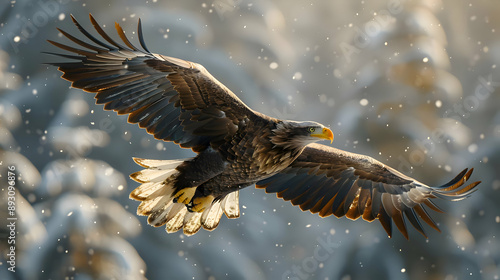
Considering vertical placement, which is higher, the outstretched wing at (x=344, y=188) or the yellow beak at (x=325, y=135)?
the yellow beak at (x=325, y=135)

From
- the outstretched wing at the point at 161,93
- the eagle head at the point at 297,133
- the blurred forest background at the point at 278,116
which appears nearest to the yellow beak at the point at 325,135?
the eagle head at the point at 297,133

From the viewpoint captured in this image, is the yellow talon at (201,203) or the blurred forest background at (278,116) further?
the blurred forest background at (278,116)

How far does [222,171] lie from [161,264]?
2.65 meters

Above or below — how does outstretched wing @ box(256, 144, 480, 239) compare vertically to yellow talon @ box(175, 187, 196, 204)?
below

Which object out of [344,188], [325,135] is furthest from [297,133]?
[344,188]

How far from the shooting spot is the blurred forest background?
205 inches

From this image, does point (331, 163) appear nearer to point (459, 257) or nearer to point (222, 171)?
point (222, 171)

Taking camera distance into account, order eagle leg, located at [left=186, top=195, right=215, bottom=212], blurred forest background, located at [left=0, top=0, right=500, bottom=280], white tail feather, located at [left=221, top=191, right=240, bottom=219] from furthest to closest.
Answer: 1. blurred forest background, located at [left=0, top=0, right=500, bottom=280]
2. white tail feather, located at [left=221, top=191, right=240, bottom=219]
3. eagle leg, located at [left=186, top=195, right=215, bottom=212]

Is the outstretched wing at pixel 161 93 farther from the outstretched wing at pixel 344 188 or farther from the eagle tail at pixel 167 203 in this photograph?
the outstretched wing at pixel 344 188

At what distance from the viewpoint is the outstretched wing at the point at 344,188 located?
11.6ft

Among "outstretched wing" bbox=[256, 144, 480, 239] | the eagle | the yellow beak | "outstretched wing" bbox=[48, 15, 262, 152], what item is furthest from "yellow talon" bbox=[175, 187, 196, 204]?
the yellow beak

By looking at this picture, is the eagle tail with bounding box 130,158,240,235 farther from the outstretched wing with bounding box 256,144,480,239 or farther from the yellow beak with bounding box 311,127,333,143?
the yellow beak with bounding box 311,127,333,143

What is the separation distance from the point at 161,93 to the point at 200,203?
72 centimetres

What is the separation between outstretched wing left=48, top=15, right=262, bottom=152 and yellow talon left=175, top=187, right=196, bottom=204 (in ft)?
0.88
